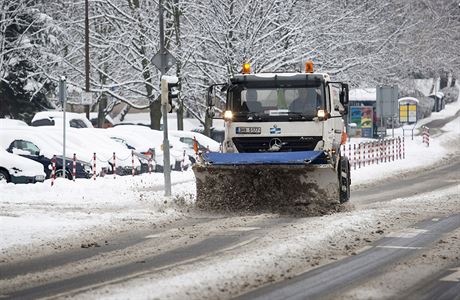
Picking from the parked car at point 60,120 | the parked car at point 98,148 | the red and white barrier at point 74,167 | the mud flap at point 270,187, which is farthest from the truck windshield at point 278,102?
the parked car at point 60,120

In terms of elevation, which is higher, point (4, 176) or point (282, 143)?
point (282, 143)

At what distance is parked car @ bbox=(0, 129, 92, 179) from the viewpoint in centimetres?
2795

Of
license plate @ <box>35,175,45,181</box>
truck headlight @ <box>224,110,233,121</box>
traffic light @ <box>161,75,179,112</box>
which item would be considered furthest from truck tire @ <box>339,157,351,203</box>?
license plate @ <box>35,175,45,181</box>

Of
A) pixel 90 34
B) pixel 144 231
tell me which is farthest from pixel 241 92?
pixel 90 34

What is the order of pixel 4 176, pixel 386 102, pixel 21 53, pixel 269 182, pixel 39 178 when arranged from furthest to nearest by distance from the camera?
pixel 21 53 < pixel 386 102 < pixel 39 178 < pixel 4 176 < pixel 269 182

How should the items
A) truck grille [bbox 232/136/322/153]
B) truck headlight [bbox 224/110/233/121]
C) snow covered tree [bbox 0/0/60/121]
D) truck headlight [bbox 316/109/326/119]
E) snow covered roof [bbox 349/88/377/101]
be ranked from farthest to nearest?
1. snow covered roof [bbox 349/88/377/101]
2. snow covered tree [bbox 0/0/60/121]
3. truck headlight [bbox 224/110/233/121]
4. truck grille [bbox 232/136/322/153]
5. truck headlight [bbox 316/109/326/119]

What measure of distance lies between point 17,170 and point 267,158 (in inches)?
389

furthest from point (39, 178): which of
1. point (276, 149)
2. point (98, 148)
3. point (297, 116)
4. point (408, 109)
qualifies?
point (408, 109)

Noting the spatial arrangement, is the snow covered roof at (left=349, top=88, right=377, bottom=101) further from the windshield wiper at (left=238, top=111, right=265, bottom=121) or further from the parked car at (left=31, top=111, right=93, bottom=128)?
the windshield wiper at (left=238, top=111, right=265, bottom=121)

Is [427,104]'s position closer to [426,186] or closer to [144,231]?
[426,186]

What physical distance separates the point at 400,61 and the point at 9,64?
21.0m

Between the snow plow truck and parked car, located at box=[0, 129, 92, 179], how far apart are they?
10512mm

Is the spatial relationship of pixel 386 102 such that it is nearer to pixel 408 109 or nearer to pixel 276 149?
pixel 408 109

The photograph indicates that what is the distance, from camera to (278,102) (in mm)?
17922
